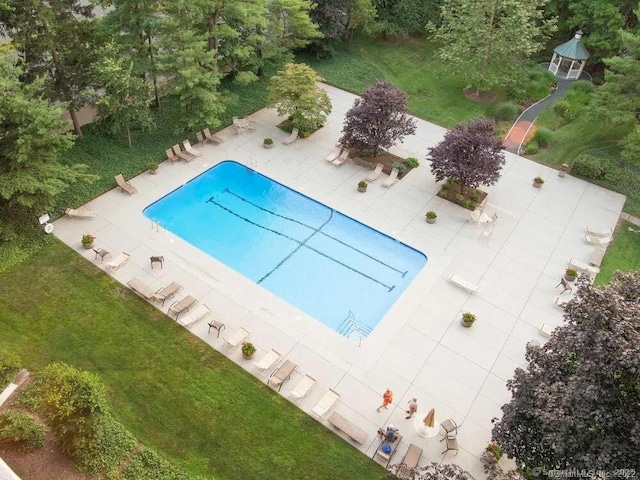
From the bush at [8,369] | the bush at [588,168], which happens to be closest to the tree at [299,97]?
the bush at [588,168]

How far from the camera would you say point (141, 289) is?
16.9 meters

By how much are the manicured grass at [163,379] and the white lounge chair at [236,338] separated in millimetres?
498

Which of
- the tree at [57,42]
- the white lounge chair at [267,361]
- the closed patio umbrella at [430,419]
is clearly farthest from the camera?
the tree at [57,42]

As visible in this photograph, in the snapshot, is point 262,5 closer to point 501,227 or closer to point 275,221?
point 275,221

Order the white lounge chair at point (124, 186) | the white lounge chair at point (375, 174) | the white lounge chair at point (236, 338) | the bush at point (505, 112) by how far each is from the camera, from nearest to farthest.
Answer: the white lounge chair at point (236, 338), the white lounge chair at point (124, 186), the white lounge chair at point (375, 174), the bush at point (505, 112)

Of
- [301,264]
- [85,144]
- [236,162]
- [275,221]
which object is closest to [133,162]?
[85,144]

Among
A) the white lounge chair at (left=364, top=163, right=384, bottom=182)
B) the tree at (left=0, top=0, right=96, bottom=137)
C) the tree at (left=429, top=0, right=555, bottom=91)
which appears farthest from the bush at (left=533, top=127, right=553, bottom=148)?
the tree at (left=0, top=0, right=96, bottom=137)

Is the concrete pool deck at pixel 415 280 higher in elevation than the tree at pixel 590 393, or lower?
lower

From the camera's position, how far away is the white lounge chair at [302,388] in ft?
47.1

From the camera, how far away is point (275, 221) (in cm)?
2120

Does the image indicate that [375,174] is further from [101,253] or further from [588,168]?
→ [101,253]

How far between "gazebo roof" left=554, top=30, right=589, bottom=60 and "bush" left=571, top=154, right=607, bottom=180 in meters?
9.60

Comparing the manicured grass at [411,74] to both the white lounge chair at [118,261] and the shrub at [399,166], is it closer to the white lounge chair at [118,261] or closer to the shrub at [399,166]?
the shrub at [399,166]

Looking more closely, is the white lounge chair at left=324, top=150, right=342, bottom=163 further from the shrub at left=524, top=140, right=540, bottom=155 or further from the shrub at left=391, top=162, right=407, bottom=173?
the shrub at left=524, top=140, right=540, bottom=155
